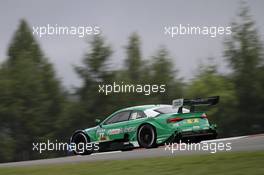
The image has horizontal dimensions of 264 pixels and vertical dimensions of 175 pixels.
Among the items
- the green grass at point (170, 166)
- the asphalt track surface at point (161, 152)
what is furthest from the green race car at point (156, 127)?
the green grass at point (170, 166)

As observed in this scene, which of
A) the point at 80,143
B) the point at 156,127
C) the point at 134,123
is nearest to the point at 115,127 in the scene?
the point at 134,123

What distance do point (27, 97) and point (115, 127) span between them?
10.2m

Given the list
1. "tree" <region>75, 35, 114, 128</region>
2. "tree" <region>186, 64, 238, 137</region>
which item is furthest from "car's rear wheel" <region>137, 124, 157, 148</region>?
"tree" <region>75, 35, 114, 128</region>

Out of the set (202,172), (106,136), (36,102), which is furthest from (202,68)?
(202,172)

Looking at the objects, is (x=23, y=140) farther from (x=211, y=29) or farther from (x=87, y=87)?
(x=211, y=29)

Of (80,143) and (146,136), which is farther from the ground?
(146,136)

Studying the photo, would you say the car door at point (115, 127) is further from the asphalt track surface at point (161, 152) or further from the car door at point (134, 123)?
the asphalt track surface at point (161, 152)

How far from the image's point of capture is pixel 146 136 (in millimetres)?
11992

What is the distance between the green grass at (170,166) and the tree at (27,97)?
301cm

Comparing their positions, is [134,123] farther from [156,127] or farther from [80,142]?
[80,142]

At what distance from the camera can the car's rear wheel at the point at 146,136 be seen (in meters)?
11.8

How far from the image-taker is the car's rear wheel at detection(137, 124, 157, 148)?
11828 millimetres

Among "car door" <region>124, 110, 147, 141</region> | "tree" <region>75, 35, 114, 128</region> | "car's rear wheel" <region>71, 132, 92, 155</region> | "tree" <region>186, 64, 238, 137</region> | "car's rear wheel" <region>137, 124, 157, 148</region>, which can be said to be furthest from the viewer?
"tree" <region>75, 35, 114, 128</region>

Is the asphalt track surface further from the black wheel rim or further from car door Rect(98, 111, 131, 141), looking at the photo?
car door Rect(98, 111, 131, 141)
